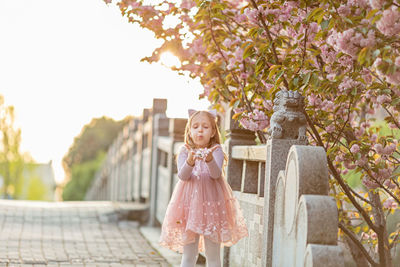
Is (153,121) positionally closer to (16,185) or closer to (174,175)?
(174,175)

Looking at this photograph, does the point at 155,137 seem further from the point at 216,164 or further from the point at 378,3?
the point at 378,3

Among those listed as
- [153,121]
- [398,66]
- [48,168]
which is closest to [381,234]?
[398,66]

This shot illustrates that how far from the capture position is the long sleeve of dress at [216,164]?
533 centimetres

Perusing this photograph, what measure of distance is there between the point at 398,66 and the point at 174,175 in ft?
22.3

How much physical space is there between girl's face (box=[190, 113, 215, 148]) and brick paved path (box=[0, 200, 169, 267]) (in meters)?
2.72

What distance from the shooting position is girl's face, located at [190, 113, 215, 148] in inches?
215

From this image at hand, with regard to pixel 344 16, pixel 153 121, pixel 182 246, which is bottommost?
pixel 182 246

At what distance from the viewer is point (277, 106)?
16.3ft

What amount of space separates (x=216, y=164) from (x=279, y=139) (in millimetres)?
633

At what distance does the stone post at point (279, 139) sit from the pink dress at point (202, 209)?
444 millimetres

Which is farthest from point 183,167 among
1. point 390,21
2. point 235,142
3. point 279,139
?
point 390,21

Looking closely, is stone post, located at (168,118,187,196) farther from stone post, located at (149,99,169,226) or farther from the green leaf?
the green leaf

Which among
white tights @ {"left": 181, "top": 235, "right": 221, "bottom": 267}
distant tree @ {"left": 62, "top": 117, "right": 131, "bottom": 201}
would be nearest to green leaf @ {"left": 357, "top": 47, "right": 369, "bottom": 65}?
white tights @ {"left": 181, "top": 235, "right": 221, "bottom": 267}
